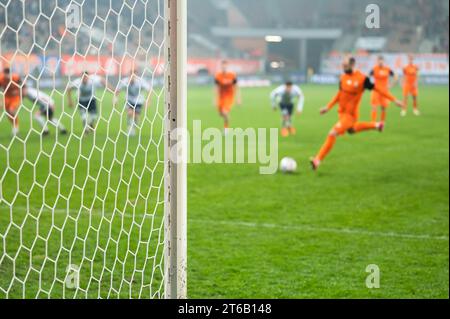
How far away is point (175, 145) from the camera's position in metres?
3.00

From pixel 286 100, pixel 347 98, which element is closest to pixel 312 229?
pixel 347 98

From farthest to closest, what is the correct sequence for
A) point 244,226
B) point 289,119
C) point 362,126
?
1. point 289,119
2. point 362,126
3. point 244,226

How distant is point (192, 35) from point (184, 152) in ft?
114

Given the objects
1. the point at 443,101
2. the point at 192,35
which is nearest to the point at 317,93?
the point at 443,101

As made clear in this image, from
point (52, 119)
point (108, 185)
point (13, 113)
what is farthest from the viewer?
point (52, 119)

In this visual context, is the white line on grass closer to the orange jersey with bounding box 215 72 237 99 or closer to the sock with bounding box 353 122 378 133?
the sock with bounding box 353 122 378 133

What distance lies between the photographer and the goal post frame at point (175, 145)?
297 centimetres

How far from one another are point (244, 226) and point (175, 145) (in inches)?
138

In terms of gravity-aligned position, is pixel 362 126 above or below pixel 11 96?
below

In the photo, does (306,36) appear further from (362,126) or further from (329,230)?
(329,230)

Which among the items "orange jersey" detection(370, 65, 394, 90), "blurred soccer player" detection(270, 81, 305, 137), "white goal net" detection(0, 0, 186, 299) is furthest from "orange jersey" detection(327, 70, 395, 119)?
"orange jersey" detection(370, 65, 394, 90)

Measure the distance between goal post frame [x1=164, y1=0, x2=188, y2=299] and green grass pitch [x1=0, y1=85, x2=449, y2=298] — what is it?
236 millimetres
